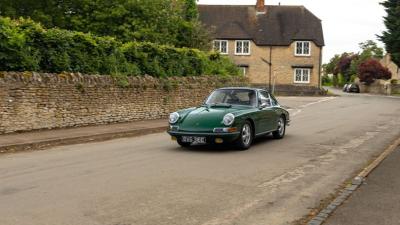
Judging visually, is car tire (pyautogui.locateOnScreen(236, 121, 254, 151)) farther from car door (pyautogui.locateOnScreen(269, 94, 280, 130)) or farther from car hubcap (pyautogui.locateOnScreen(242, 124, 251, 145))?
car door (pyautogui.locateOnScreen(269, 94, 280, 130))

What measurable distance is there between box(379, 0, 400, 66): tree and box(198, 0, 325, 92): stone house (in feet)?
24.4

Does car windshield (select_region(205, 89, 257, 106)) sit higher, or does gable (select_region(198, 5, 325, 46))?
gable (select_region(198, 5, 325, 46))

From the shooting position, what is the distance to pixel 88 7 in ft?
128

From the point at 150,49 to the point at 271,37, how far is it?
44.4 m

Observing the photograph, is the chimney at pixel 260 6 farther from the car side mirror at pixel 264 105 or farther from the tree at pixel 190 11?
the car side mirror at pixel 264 105

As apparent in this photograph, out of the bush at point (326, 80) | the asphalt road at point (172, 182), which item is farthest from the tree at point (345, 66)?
the asphalt road at point (172, 182)

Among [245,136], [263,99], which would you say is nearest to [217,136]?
[245,136]

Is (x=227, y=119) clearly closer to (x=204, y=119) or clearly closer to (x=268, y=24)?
(x=204, y=119)

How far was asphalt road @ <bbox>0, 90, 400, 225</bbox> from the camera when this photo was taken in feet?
21.1

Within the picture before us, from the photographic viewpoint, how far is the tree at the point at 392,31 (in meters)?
57.3

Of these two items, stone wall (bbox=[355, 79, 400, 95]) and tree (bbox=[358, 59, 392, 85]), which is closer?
stone wall (bbox=[355, 79, 400, 95])

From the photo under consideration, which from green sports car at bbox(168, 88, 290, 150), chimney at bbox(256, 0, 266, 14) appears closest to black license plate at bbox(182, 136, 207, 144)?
green sports car at bbox(168, 88, 290, 150)

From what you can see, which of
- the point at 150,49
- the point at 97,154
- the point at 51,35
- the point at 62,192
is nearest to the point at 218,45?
the point at 150,49

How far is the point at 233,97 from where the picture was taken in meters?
13.6
